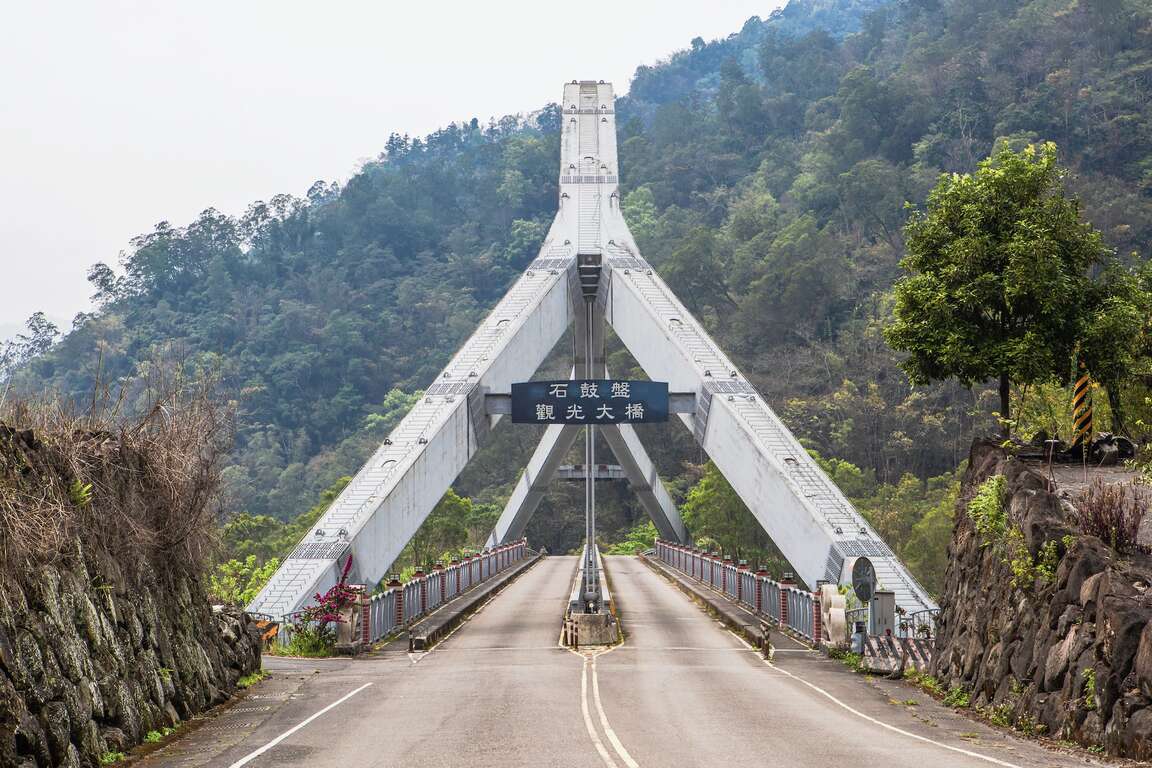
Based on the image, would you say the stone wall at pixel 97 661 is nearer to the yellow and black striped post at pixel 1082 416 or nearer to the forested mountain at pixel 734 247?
the yellow and black striped post at pixel 1082 416

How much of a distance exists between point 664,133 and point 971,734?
137 meters

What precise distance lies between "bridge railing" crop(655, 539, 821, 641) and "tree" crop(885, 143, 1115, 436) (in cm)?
739

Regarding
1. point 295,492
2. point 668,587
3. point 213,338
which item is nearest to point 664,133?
point 213,338

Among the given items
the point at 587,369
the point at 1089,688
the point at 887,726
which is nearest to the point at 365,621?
the point at 887,726

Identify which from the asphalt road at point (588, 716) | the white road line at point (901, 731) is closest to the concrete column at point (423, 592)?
the asphalt road at point (588, 716)

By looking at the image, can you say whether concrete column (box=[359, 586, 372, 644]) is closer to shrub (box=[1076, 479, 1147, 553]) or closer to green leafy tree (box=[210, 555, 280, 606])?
shrub (box=[1076, 479, 1147, 553])

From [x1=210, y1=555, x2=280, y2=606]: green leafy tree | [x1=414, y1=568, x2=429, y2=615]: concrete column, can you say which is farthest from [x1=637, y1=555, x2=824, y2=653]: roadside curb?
[x1=210, y1=555, x2=280, y2=606]: green leafy tree

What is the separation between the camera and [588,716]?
16266 mm

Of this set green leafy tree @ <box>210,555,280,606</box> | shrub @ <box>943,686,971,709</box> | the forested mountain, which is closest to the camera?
shrub @ <box>943,686,971,709</box>

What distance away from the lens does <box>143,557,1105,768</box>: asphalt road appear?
13422mm

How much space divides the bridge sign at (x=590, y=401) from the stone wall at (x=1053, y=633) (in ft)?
47.2

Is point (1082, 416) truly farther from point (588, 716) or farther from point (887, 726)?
point (588, 716)

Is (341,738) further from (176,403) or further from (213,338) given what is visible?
(213,338)

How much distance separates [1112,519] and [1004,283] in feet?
21.6
